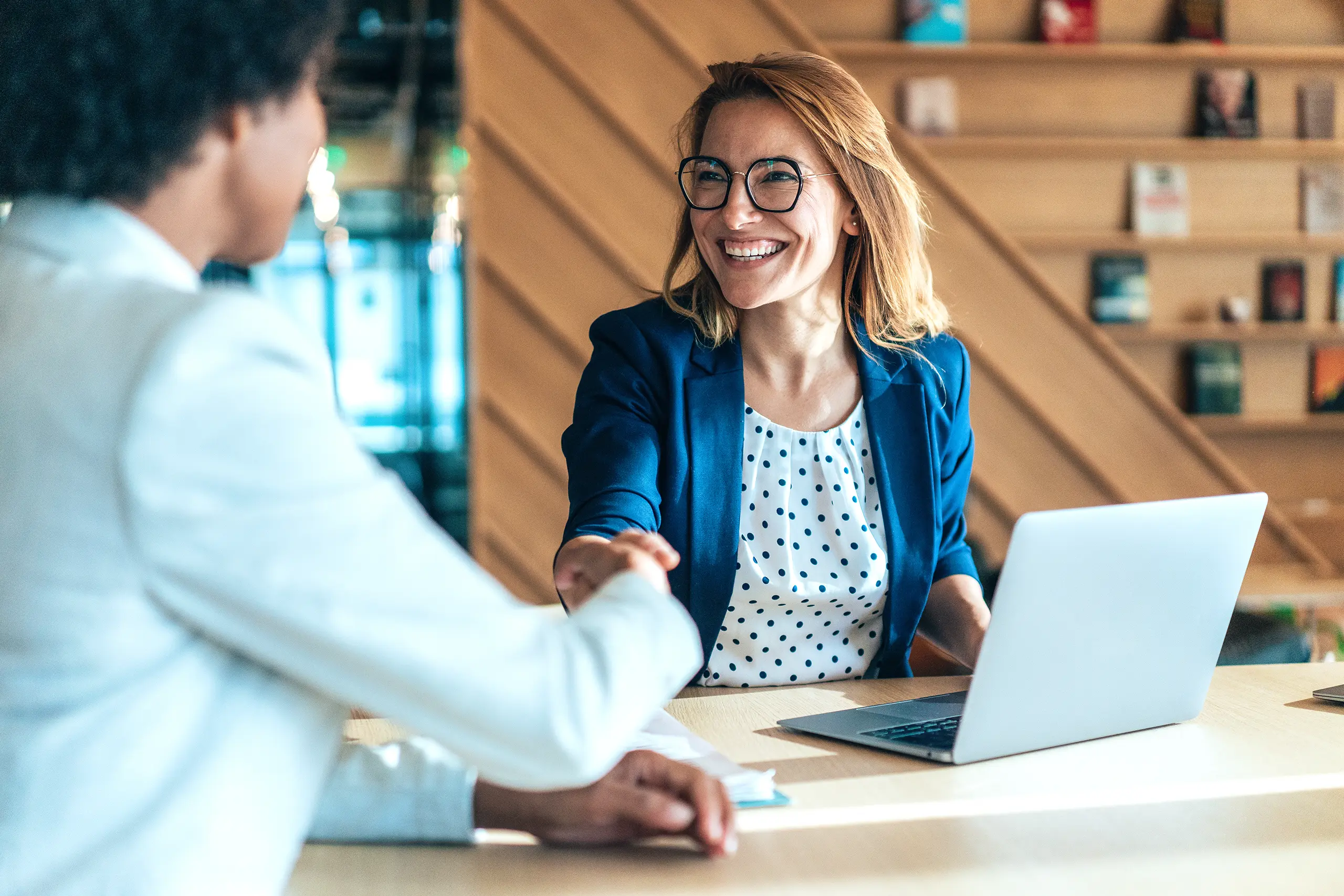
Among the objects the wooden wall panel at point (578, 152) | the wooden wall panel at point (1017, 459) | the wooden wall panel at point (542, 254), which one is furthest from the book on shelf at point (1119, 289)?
the wooden wall panel at point (542, 254)

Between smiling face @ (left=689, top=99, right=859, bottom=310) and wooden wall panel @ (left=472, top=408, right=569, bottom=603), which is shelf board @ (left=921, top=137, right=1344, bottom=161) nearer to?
wooden wall panel @ (left=472, top=408, right=569, bottom=603)

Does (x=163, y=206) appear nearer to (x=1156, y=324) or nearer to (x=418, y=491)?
(x=1156, y=324)

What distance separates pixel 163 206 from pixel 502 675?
38 centimetres

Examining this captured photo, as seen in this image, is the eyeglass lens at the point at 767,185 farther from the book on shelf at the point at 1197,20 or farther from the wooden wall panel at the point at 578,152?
the book on shelf at the point at 1197,20

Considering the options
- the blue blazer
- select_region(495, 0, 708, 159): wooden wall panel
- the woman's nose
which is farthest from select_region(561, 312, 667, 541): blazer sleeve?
select_region(495, 0, 708, 159): wooden wall panel

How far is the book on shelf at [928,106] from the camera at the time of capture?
4.14 meters

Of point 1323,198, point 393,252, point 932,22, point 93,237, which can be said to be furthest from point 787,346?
point 393,252

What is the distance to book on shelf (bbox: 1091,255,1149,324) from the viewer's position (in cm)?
425

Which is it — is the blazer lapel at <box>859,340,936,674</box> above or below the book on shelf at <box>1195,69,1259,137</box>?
below

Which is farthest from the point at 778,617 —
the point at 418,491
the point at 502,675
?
the point at 418,491

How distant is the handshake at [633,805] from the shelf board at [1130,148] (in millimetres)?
3418

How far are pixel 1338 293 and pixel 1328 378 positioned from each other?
1.00ft

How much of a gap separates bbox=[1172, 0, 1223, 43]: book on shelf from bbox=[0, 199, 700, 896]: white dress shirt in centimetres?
422

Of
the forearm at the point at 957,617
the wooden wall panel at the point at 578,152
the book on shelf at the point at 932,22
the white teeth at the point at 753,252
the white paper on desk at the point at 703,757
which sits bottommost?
the forearm at the point at 957,617
